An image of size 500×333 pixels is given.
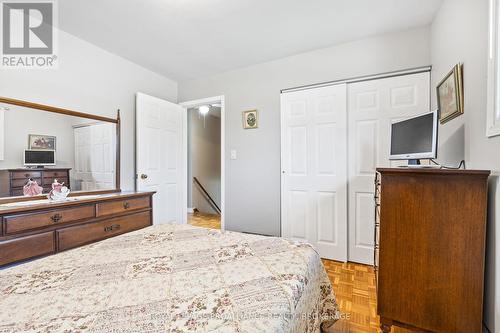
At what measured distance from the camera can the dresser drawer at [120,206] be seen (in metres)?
2.10

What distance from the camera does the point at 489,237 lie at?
1.16 metres

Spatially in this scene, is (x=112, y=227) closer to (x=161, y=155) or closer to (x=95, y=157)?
(x=95, y=157)

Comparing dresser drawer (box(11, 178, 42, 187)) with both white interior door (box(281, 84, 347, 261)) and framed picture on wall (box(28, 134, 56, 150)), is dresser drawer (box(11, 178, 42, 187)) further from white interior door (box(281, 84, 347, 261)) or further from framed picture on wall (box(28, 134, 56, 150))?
white interior door (box(281, 84, 347, 261))

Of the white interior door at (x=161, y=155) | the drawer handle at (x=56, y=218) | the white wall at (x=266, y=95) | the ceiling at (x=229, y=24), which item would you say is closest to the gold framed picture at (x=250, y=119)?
the white wall at (x=266, y=95)

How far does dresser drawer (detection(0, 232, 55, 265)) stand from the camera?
1.51 m

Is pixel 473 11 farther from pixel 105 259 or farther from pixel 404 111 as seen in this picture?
pixel 105 259

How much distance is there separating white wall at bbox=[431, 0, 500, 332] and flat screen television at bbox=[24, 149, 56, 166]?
3.16 metres

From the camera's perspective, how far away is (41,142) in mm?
2064

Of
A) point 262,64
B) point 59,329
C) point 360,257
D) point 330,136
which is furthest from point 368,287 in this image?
point 262,64

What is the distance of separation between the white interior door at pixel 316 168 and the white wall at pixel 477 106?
3.17 ft

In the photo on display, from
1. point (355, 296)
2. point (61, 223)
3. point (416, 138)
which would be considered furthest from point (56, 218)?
point (416, 138)

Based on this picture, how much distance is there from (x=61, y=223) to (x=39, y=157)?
2.27ft

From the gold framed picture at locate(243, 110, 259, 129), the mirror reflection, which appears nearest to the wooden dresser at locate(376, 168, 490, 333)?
the gold framed picture at locate(243, 110, 259, 129)

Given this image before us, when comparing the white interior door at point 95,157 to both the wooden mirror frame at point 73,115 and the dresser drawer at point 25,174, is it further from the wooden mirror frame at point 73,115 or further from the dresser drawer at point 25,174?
the dresser drawer at point 25,174
